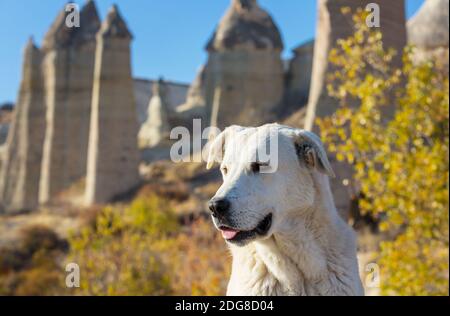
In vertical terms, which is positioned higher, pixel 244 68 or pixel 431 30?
pixel 244 68

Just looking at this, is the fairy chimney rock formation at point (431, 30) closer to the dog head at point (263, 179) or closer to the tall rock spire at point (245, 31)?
the dog head at point (263, 179)

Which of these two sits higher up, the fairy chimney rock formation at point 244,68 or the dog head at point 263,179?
the fairy chimney rock formation at point 244,68

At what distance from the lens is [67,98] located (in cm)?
2573

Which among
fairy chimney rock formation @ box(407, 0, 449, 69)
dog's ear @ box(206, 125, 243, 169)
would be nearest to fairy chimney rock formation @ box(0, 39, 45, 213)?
fairy chimney rock formation @ box(407, 0, 449, 69)

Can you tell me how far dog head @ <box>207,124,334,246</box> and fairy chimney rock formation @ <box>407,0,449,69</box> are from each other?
7.55 meters

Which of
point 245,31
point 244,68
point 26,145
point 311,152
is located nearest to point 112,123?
point 26,145

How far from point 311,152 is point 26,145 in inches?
985

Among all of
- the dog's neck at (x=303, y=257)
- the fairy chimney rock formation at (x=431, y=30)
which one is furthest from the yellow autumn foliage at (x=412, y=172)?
the fairy chimney rock formation at (x=431, y=30)

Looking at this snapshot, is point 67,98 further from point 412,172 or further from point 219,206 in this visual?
point 219,206

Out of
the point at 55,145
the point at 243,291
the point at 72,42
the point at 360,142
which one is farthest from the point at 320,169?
the point at 72,42

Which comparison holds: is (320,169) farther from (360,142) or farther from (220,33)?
(220,33)

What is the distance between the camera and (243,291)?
3230 mm

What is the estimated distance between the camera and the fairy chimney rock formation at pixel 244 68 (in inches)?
1084

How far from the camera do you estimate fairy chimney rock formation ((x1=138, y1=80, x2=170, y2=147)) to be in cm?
2970
